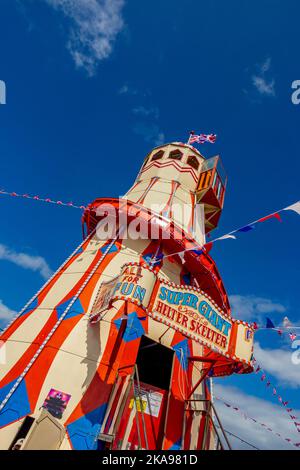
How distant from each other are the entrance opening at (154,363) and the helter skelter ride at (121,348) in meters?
0.04

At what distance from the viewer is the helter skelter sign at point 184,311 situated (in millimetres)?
9555

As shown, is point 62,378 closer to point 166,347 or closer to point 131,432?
point 131,432

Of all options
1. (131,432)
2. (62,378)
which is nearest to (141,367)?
(131,432)

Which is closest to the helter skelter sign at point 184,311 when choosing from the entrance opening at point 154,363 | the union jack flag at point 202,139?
the entrance opening at point 154,363

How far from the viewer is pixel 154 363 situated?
11.8 meters

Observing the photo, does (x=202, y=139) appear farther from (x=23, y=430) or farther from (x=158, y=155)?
(x=23, y=430)

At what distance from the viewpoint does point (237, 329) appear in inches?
443

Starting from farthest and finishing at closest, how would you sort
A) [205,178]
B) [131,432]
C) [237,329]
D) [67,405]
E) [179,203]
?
1. [205,178]
2. [179,203]
3. [237,329]
4. [131,432]
5. [67,405]

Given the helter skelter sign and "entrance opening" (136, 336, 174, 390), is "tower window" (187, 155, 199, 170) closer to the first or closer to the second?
the helter skelter sign

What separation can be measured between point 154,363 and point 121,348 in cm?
199

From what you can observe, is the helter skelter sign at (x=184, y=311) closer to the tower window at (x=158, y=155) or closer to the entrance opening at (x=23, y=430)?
the entrance opening at (x=23, y=430)

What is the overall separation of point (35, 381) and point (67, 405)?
1141 mm

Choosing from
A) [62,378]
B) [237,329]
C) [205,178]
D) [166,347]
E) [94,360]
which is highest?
[205,178]

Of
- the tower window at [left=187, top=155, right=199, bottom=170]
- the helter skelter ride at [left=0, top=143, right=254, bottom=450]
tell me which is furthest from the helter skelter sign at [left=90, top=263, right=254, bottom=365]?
the tower window at [left=187, top=155, right=199, bottom=170]
